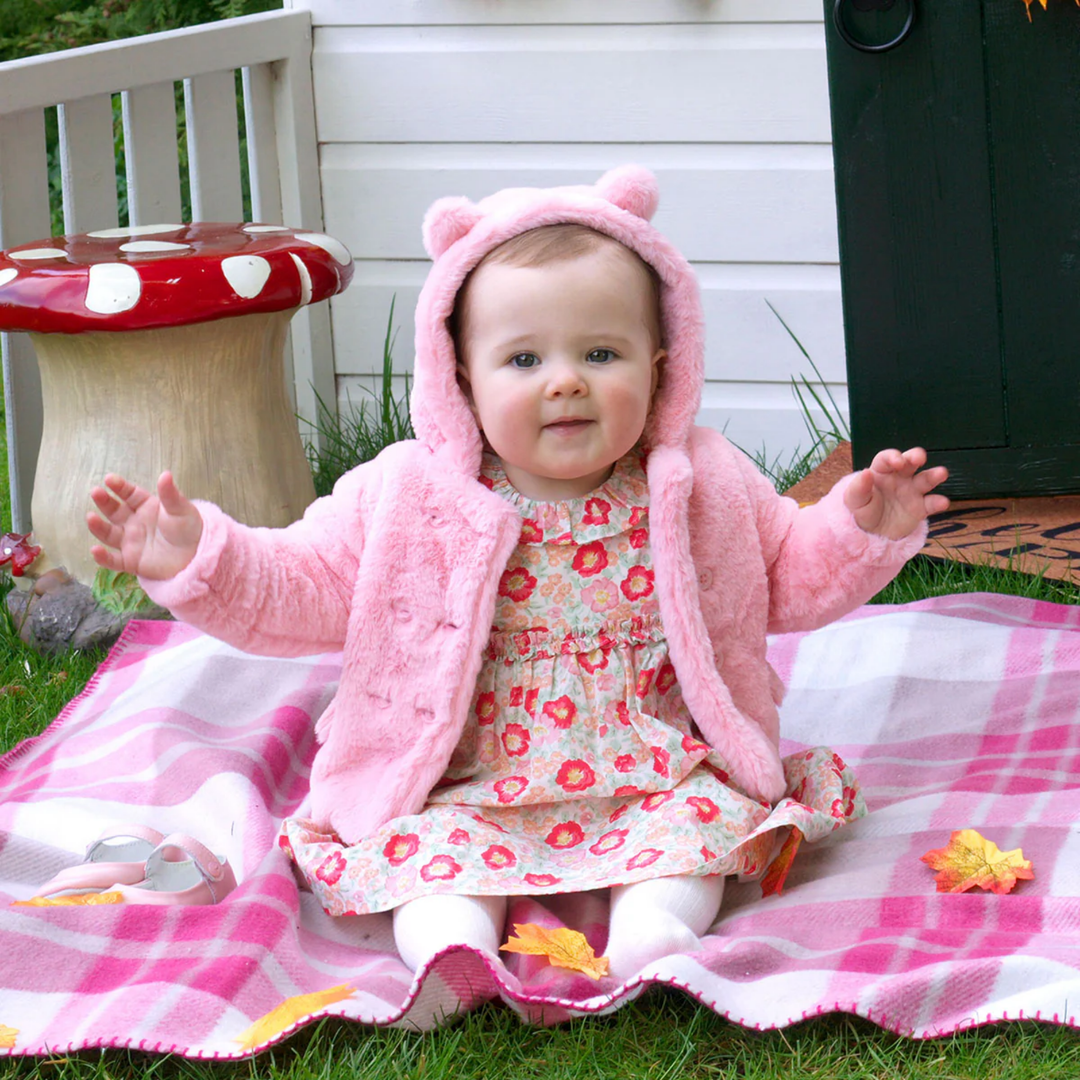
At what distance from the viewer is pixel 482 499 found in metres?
1.99

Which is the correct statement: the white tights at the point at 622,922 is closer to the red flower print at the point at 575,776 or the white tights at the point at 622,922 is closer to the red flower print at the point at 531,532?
the red flower print at the point at 575,776

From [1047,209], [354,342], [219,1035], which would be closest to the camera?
[219,1035]

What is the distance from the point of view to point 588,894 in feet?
6.37

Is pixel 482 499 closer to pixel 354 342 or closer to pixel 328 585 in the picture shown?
pixel 328 585

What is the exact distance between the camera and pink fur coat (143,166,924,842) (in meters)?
1.95

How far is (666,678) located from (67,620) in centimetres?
151

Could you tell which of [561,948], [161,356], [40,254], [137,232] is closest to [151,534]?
[561,948]

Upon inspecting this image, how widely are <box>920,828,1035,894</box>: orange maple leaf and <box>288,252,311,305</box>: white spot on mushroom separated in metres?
1.74

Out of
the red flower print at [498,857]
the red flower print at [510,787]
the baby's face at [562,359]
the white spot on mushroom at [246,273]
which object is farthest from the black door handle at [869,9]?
the red flower print at [498,857]

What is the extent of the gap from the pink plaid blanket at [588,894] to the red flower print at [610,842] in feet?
0.25

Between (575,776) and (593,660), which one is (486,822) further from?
(593,660)

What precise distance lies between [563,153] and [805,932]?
2834 millimetres

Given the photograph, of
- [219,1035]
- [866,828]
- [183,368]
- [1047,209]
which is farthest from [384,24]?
[219,1035]

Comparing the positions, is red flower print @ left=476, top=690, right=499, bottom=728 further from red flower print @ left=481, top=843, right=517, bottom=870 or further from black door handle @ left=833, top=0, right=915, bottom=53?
black door handle @ left=833, top=0, right=915, bottom=53
